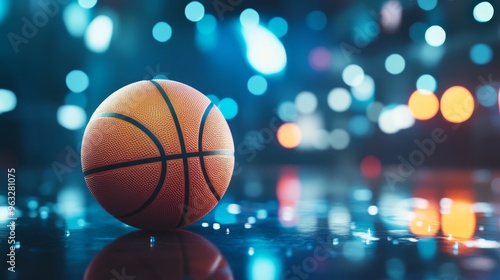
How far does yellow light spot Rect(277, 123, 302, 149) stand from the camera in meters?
22.7

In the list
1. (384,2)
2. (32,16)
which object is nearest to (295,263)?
(32,16)

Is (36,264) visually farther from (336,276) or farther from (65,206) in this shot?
(65,206)

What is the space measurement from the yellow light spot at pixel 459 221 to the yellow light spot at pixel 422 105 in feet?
42.5

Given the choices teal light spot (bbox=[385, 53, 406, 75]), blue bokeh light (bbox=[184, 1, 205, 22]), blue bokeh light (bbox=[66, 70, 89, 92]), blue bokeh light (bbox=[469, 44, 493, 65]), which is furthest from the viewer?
teal light spot (bbox=[385, 53, 406, 75])

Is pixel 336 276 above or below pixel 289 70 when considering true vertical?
below

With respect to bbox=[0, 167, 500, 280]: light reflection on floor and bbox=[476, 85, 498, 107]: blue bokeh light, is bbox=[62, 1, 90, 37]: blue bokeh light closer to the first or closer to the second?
A: bbox=[0, 167, 500, 280]: light reflection on floor

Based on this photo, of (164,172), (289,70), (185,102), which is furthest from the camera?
(289,70)

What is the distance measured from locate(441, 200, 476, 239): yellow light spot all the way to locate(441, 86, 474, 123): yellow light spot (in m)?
11.5

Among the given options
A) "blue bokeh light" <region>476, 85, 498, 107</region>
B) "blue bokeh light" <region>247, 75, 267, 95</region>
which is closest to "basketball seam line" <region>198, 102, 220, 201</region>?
"blue bokeh light" <region>476, 85, 498, 107</region>

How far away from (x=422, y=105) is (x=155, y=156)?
55.8ft

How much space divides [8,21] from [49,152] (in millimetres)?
3541

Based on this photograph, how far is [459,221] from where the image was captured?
5020 millimetres

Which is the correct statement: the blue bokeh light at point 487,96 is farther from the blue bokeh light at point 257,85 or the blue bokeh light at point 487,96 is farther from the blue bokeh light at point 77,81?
the blue bokeh light at point 77,81

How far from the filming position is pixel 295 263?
9.80 ft
